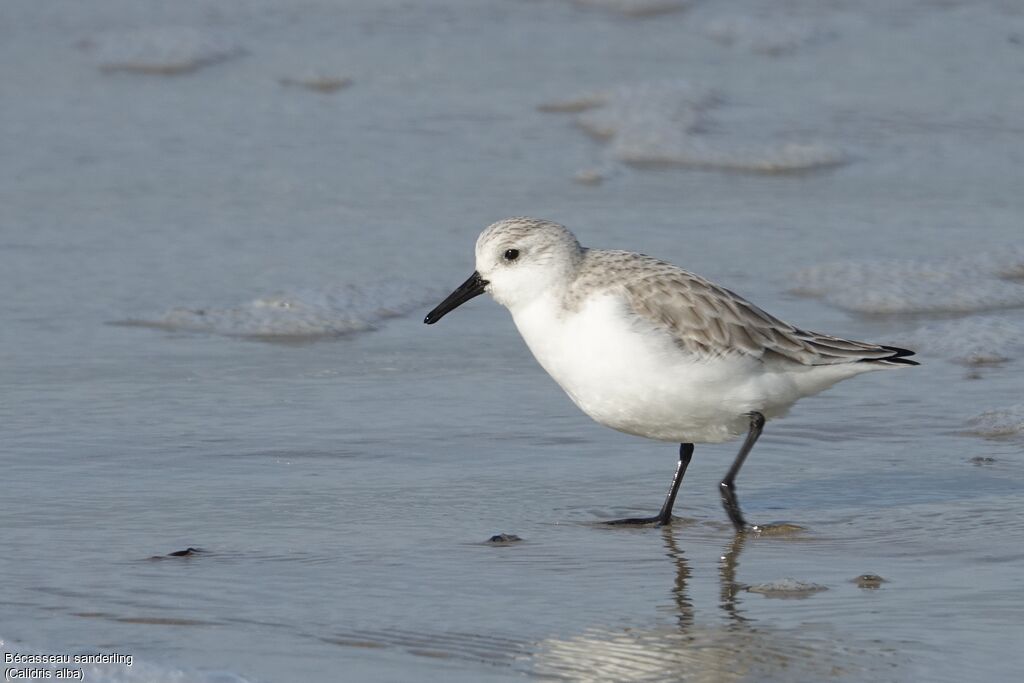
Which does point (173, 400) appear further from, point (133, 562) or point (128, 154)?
point (128, 154)

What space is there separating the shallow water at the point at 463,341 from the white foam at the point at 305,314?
2 cm

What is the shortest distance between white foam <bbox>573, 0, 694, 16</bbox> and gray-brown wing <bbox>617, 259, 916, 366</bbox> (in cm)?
797

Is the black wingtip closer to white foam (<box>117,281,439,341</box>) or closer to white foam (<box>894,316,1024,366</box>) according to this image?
white foam (<box>894,316,1024,366</box>)

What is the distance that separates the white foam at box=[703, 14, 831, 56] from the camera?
1228 cm

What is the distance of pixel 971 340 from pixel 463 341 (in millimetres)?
2091

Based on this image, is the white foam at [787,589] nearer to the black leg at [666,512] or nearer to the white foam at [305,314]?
the black leg at [666,512]

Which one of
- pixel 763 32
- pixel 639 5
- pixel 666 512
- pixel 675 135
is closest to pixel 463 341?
pixel 666 512

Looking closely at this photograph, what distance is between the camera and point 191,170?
9.38m

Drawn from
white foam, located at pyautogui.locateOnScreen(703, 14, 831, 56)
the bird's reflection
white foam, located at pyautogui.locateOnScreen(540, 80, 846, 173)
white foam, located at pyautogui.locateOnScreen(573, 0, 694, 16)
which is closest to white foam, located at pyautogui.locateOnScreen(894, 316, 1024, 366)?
the bird's reflection

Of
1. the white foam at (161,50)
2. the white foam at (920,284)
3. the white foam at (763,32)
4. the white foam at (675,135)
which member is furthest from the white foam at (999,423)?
the white foam at (161,50)

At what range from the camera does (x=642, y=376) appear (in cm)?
520

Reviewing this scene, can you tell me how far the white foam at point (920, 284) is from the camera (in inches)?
309

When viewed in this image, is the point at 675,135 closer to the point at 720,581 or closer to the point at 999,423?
the point at 999,423

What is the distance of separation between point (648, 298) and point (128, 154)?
5.08m
